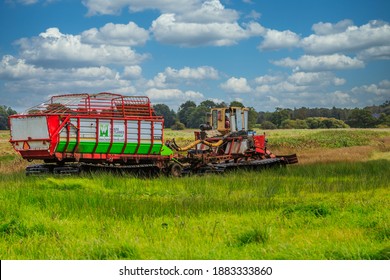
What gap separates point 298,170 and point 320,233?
1322 centimetres

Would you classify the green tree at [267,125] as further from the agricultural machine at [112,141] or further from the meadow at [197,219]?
the meadow at [197,219]

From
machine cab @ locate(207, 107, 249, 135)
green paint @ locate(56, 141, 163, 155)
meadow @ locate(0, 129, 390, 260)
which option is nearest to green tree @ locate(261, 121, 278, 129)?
machine cab @ locate(207, 107, 249, 135)

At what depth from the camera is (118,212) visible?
1305 centimetres

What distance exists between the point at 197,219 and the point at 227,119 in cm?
1494

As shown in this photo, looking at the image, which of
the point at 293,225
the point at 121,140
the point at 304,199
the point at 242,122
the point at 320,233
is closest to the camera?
the point at 320,233

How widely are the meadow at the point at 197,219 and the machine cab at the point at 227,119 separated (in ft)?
23.8

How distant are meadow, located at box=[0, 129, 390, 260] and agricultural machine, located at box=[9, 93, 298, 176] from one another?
1994 millimetres

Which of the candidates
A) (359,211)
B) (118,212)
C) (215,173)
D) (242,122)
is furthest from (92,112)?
(359,211)

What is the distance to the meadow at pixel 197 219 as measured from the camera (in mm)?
9469

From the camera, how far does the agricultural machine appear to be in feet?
70.1

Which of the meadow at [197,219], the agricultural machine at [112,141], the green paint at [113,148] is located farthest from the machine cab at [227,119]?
the meadow at [197,219]

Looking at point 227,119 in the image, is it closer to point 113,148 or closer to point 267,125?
point 113,148

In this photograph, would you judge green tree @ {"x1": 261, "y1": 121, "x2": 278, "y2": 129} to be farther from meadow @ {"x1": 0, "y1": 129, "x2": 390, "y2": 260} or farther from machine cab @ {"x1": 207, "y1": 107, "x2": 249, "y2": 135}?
meadow @ {"x1": 0, "y1": 129, "x2": 390, "y2": 260}
